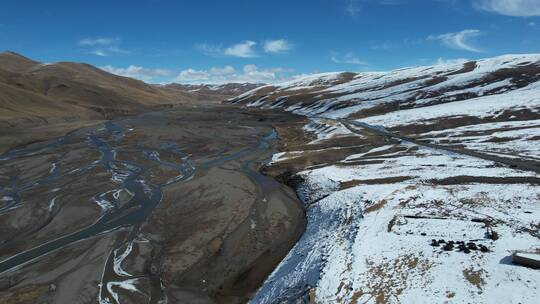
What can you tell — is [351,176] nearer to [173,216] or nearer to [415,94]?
[173,216]

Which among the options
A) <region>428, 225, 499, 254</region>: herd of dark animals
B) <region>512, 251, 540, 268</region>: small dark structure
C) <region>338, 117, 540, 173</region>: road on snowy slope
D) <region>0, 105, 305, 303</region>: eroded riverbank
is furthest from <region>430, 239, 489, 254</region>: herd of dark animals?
<region>338, 117, 540, 173</region>: road on snowy slope

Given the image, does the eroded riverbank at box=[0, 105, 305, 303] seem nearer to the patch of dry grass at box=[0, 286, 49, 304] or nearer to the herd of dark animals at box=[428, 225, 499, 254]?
the patch of dry grass at box=[0, 286, 49, 304]

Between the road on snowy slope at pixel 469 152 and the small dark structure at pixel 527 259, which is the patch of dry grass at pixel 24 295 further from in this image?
the road on snowy slope at pixel 469 152

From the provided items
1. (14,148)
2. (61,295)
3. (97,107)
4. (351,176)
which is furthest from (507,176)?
(97,107)

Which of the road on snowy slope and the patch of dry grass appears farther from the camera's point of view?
the road on snowy slope

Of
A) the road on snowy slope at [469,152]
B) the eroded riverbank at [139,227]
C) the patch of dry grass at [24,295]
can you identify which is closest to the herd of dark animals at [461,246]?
the eroded riverbank at [139,227]

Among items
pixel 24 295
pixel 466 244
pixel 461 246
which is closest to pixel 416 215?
pixel 466 244
